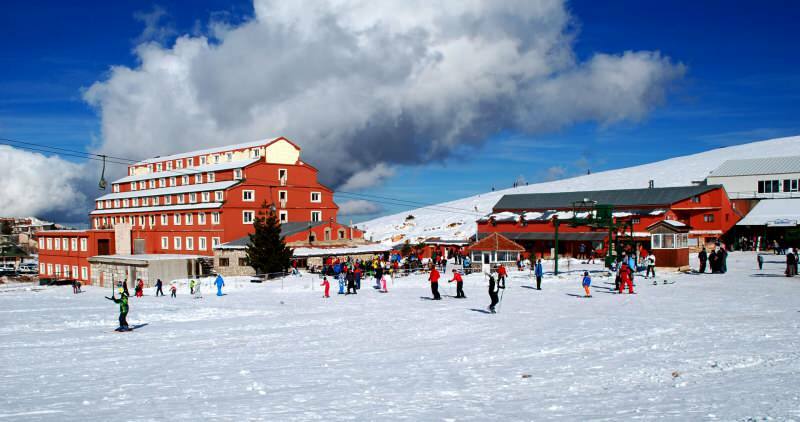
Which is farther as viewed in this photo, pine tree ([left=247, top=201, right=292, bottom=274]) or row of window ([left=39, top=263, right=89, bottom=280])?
row of window ([left=39, top=263, right=89, bottom=280])

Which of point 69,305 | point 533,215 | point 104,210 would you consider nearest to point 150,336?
point 69,305

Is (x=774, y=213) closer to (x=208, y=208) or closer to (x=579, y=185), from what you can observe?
(x=208, y=208)

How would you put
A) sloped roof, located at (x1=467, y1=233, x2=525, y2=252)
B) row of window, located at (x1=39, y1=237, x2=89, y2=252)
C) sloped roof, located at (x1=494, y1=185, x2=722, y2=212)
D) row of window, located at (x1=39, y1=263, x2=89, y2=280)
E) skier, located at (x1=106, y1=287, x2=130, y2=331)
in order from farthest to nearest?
row of window, located at (x1=39, y1=237, x2=89, y2=252) → row of window, located at (x1=39, y1=263, x2=89, y2=280) → sloped roof, located at (x1=494, y1=185, x2=722, y2=212) → sloped roof, located at (x1=467, y1=233, x2=525, y2=252) → skier, located at (x1=106, y1=287, x2=130, y2=331)

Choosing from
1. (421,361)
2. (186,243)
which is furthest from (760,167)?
(421,361)

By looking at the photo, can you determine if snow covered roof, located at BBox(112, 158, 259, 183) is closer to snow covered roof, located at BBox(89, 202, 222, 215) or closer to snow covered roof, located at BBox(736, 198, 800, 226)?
snow covered roof, located at BBox(89, 202, 222, 215)

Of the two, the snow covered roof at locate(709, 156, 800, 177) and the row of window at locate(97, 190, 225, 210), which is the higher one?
the snow covered roof at locate(709, 156, 800, 177)

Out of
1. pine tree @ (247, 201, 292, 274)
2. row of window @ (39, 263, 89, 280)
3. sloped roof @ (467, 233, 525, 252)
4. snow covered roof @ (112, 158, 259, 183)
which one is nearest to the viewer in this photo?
pine tree @ (247, 201, 292, 274)

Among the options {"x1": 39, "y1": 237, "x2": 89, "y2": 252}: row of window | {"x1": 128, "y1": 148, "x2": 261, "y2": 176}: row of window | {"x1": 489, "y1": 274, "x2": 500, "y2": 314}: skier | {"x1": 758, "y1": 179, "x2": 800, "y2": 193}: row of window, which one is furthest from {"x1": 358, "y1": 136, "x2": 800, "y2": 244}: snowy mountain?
{"x1": 489, "y1": 274, "x2": 500, "y2": 314}: skier

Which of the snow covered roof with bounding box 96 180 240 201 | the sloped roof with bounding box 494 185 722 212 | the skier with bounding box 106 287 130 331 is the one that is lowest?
the skier with bounding box 106 287 130 331

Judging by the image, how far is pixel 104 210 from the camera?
81062 millimetres

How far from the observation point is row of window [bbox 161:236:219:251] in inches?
2417

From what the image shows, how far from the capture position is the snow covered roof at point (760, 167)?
68.5 m

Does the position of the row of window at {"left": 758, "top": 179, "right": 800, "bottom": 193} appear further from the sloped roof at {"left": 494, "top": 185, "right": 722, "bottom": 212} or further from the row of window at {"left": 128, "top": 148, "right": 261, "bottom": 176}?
the row of window at {"left": 128, "top": 148, "right": 261, "bottom": 176}

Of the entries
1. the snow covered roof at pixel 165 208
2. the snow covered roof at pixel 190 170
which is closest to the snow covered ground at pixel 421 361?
the snow covered roof at pixel 165 208
